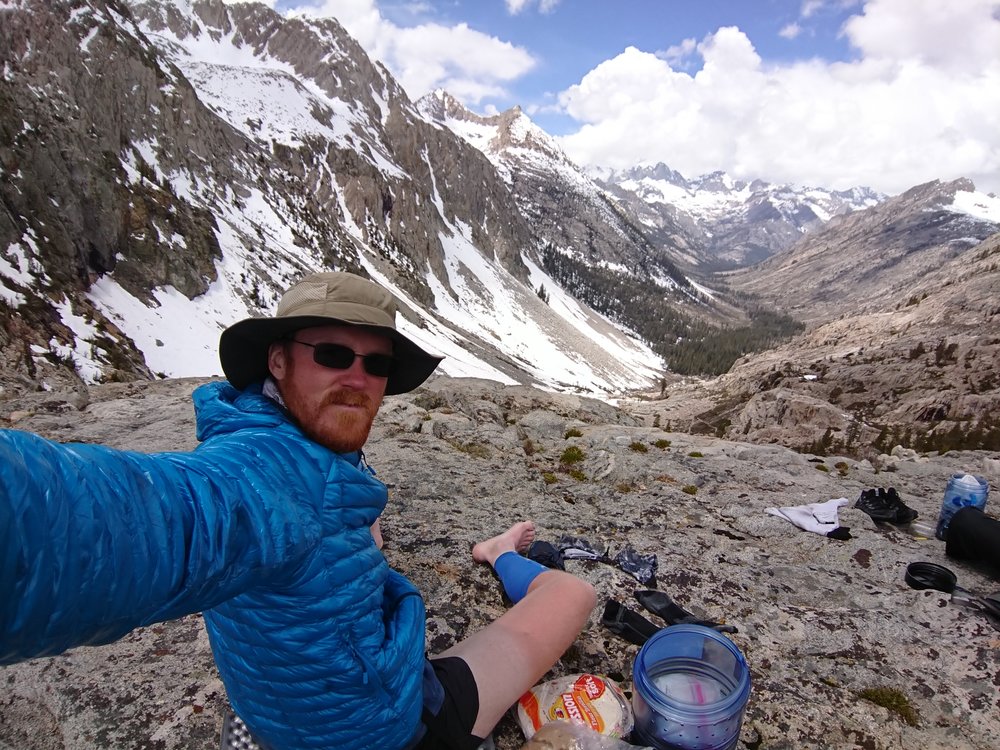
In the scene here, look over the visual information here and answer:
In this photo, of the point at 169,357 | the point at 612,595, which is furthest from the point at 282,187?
the point at 612,595

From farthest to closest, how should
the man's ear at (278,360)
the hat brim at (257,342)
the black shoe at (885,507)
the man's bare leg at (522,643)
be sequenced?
1. the black shoe at (885,507)
2. the man's bare leg at (522,643)
3. the man's ear at (278,360)
4. the hat brim at (257,342)

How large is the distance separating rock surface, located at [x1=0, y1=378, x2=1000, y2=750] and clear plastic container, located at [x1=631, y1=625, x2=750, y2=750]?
523 mm

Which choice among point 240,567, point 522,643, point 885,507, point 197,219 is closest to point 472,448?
point 522,643

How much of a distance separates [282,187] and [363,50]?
116m

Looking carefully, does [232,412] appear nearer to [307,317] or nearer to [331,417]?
[331,417]

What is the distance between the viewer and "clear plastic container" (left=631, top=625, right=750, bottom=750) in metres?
A: 2.88

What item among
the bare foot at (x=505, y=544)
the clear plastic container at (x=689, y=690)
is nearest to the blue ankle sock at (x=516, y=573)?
the bare foot at (x=505, y=544)

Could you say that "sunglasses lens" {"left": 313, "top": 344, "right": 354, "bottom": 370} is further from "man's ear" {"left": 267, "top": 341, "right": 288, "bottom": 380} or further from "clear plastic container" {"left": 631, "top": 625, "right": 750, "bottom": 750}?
"clear plastic container" {"left": 631, "top": 625, "right": 750, "bottom": 750}

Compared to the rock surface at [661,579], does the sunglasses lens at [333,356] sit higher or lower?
higher

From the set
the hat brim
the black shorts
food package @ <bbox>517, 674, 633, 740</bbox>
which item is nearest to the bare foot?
food package @ <bbox>517, 674, 633, 740</bbox>

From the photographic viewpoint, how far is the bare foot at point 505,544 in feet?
16.4

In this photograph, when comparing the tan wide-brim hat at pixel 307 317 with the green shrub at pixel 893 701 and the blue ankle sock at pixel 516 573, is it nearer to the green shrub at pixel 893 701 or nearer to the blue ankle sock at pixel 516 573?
the blue ankle sock at pixel 516 573

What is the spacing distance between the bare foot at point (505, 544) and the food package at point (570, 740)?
199 centimetres

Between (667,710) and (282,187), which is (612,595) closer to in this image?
(667,710)
